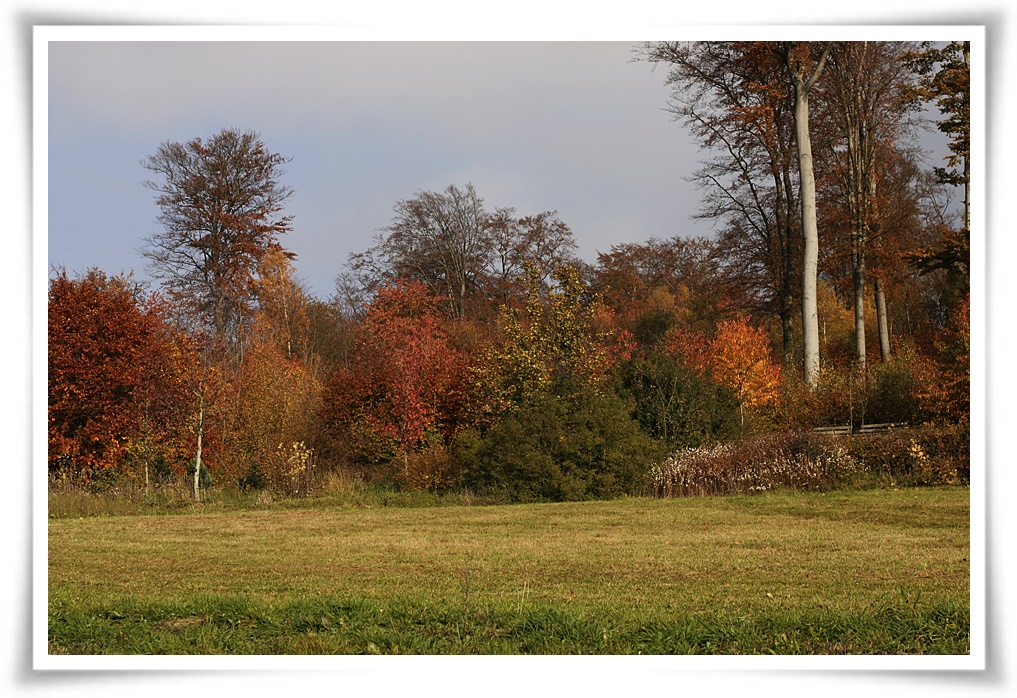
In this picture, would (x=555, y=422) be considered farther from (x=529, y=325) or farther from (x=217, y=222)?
(x=217, y=222)

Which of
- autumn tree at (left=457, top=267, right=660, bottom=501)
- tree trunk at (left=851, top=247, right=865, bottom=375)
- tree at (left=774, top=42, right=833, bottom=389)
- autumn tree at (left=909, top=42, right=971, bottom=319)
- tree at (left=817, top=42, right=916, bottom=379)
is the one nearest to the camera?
autumn tree at (left=909, top=42, right=971, bottom=319)

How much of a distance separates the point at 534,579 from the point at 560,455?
4.98 m

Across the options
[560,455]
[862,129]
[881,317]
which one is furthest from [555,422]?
[862,129]

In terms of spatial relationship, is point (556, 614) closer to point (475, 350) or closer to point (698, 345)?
point (475, 350)

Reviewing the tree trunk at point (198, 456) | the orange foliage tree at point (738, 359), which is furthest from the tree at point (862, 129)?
the tree trunk at point (198, 456)

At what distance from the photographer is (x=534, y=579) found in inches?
255

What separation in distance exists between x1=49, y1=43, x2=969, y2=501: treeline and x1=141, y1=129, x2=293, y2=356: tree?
0.13 ft

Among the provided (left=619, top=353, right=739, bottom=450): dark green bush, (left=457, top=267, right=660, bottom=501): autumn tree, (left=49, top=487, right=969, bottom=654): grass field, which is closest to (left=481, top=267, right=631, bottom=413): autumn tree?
(left=457, top=267, right=660, bottom=501): autumn tree

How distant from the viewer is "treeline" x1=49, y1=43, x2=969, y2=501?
40.6ft

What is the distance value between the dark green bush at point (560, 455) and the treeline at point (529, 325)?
0.10 ft

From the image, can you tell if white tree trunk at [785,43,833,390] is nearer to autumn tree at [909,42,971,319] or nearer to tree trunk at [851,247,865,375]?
tree trunk at [851,247,865,375]

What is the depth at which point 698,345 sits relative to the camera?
18281mm

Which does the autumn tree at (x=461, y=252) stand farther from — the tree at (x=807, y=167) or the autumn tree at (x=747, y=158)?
the tree at (x=807, y=167)

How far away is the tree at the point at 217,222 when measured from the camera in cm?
1555
